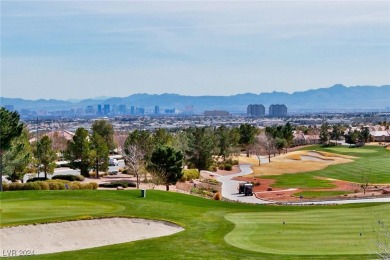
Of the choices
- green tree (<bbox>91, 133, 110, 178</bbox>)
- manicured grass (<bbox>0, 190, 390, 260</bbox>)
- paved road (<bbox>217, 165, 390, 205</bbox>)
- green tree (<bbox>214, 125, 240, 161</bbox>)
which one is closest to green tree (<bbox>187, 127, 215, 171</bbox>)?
paved road (<bbox>217, 165, 390, 205</bbox>)

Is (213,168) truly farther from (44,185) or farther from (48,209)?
(48,209)

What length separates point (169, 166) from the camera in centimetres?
5488

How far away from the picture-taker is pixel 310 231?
90.6 ft

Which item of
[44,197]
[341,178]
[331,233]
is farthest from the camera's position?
[341,178]

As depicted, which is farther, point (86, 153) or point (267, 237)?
point (86, 153)

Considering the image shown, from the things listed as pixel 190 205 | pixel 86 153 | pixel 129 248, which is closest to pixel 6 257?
pixel 129 248

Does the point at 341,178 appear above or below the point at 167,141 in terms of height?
below

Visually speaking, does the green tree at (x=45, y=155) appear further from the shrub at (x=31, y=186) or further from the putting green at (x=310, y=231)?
the putting green at (x=310, y=231)

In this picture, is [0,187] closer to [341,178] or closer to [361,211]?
[361,211]

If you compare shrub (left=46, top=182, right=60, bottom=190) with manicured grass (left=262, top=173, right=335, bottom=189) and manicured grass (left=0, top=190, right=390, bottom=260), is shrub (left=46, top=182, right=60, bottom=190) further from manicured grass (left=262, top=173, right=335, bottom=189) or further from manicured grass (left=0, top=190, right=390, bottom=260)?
manicured grass (left=262, top=173, right=335, bottom=189)

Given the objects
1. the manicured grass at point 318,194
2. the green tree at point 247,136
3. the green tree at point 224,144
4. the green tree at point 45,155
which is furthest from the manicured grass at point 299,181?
the green tree at point 247,136

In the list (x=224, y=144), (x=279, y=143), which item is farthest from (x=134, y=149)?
(x=279, y=143)

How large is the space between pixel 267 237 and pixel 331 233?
10.4 feet

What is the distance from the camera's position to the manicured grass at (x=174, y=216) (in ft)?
75.9
